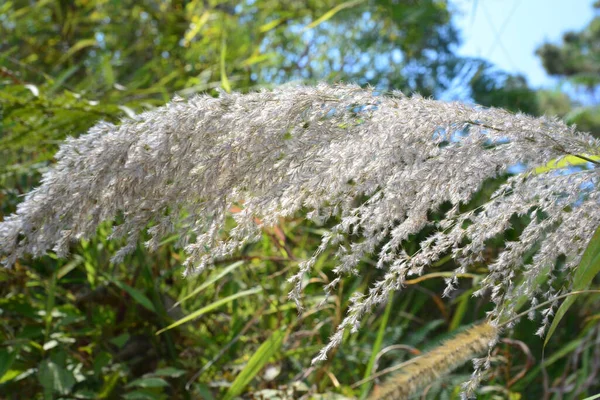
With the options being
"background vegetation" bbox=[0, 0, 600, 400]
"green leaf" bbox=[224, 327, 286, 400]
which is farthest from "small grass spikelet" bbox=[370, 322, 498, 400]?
"green leaf" bbox=[224, 327, 286, 400]

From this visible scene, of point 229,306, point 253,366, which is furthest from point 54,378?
point 229,306

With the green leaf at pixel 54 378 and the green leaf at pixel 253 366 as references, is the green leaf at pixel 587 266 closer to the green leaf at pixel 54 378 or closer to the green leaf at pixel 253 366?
the green leaf at pixel 253 366

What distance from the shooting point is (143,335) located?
5.44 ft

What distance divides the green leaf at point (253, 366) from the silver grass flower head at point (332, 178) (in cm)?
56

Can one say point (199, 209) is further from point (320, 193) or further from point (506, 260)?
point (506, 260)

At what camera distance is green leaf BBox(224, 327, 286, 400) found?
1338 millimetres

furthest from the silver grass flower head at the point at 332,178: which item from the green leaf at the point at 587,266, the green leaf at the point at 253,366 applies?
the green leaf at the point at 253,366

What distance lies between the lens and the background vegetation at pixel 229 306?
1466 millimetres

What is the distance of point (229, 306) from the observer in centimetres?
175

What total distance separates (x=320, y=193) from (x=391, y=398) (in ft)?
0.84

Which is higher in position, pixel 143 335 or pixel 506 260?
pixel 506 260

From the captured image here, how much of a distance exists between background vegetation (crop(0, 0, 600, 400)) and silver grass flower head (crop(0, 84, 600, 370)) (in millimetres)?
453

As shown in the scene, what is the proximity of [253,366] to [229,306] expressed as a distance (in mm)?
396

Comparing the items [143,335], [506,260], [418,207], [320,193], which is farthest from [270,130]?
[143,335]
